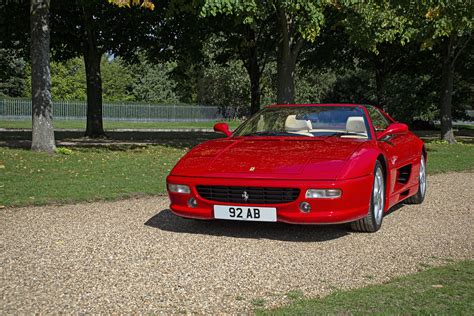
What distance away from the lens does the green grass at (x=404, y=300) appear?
360 centimetres

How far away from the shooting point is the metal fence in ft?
155

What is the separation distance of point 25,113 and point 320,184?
4599 cm

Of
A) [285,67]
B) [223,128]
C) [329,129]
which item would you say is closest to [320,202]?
[329,129]

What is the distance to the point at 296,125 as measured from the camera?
6.89 metres

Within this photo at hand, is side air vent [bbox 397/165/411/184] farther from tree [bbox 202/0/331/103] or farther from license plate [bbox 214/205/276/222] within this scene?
tree [bbox 202/0/331/103]

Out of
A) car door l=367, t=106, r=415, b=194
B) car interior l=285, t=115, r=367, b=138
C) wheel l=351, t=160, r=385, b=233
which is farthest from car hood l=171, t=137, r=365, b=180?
car door l=367, t=106, r=415, b=194

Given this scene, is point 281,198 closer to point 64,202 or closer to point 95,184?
point 64,202

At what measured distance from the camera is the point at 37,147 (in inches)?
560

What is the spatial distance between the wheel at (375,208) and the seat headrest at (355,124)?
1.79 feet

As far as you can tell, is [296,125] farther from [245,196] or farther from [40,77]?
[40,77]

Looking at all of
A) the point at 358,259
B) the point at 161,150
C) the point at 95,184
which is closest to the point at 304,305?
the point at 358,259

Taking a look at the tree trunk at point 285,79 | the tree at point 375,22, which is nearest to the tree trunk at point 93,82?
the tree trunk at point 285,79

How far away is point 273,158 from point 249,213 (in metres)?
0.63

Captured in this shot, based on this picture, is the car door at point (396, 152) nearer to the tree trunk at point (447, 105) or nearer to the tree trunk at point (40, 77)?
the tree trunk at point (40, 77)
